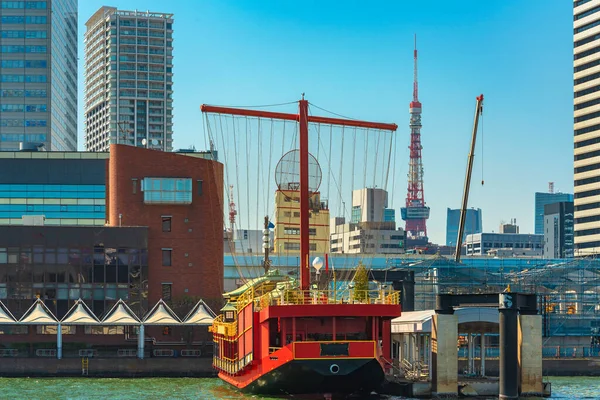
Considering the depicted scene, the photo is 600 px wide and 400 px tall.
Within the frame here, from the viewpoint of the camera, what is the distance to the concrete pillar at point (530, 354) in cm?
6388

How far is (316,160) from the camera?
70750 mm

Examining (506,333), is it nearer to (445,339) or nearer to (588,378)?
(445,339)

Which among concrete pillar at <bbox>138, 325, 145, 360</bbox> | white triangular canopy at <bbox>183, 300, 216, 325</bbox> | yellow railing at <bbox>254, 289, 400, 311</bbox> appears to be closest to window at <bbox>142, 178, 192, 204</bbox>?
white triangular canopy at <bbox>183, 300, 216, 325</bbox>

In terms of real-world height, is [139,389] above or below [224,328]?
below

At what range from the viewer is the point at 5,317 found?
3750 inches

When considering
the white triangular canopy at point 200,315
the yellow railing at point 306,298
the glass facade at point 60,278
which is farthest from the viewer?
the glass facade at point 60,278

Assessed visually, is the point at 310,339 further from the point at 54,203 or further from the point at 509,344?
the point at 54,203

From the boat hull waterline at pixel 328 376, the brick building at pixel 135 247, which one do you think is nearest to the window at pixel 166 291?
the brick building at pixel 135 247

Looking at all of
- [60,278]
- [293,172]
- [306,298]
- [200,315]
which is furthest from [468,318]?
[60,278]

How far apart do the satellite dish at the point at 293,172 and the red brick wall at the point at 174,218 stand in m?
31.0

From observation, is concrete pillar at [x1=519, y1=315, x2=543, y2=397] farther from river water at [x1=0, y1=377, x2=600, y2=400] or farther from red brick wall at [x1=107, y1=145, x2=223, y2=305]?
red brick wall at [x1=107, y1=145, x2=223, y2=305]

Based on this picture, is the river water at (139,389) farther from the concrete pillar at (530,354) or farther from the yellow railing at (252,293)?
the yellow railing at (252,293)

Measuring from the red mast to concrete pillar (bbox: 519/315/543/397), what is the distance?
11793 mm

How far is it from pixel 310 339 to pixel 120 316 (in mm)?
37526
